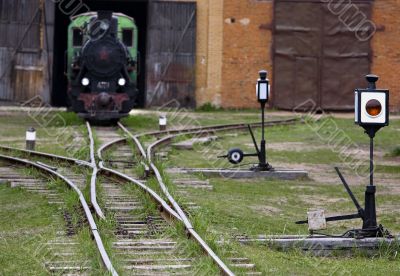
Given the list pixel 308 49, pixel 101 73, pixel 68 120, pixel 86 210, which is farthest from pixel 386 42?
pixel 86 210

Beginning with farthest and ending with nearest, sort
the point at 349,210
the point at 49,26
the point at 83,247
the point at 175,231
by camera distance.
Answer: the point at 49,26
the point at 349,210
the point at 175,231
the point at 83,247

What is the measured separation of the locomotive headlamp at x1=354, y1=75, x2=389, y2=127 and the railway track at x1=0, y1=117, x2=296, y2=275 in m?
2.08

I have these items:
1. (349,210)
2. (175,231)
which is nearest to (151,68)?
(349,210)

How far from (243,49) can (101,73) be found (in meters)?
11.5

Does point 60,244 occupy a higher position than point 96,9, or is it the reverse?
point 96,9

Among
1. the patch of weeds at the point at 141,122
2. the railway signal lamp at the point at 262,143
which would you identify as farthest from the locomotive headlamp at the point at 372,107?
the patch of weeds at the point at 141,122

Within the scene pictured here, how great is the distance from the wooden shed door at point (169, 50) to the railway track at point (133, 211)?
16763 mm

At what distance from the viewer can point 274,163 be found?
18.4 m

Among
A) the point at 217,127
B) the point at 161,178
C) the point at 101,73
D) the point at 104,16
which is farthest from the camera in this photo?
the point at 217,127

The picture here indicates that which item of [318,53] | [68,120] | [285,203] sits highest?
[318,53]

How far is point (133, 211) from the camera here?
1127cm

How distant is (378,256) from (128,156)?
945cm

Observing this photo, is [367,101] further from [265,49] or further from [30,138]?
[265,49]

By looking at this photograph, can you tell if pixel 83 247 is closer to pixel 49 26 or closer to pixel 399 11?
pixel 49 26
